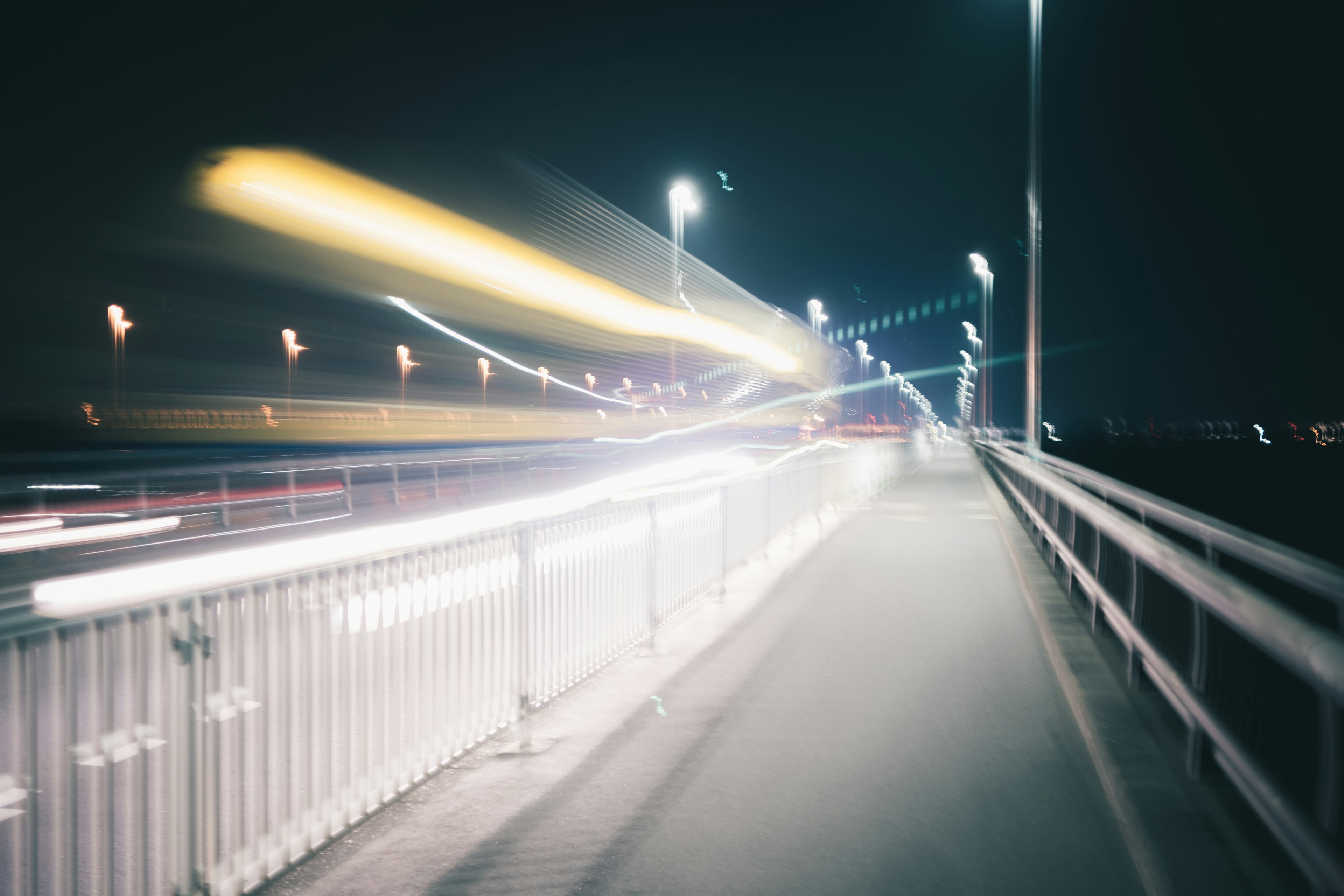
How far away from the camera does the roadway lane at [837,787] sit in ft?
11.5

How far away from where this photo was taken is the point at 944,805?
4.15 metres

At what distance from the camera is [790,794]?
4.30 meters

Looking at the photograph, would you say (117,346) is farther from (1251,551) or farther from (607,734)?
(1251,551)

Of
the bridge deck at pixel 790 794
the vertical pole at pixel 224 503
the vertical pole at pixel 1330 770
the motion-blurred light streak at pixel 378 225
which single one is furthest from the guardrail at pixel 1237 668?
the vertical pole at pixel 224 503

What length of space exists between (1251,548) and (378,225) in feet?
33.7

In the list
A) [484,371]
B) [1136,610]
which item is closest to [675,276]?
[484,371]

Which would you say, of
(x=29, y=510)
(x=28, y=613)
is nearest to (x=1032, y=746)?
(x=28, y=613)

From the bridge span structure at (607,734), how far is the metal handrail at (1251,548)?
2 centimetres

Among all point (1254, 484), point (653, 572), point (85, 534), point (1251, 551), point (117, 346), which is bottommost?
point (1254, 484)

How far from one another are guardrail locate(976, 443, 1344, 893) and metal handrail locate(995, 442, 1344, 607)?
0.03 metres

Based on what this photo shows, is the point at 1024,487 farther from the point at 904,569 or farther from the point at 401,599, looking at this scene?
the point at 401,599

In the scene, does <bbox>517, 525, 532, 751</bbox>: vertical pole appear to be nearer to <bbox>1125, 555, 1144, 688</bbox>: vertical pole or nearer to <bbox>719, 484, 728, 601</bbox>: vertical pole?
<bbox>1125, 555, 1144, 688</bbox>: vertical pole

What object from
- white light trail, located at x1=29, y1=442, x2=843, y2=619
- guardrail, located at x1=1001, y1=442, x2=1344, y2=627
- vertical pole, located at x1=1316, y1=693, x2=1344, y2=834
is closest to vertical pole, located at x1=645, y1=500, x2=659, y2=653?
white light trail, located at x1=29, y1=442, x2=843, y2=619

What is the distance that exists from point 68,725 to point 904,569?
32.3ft
